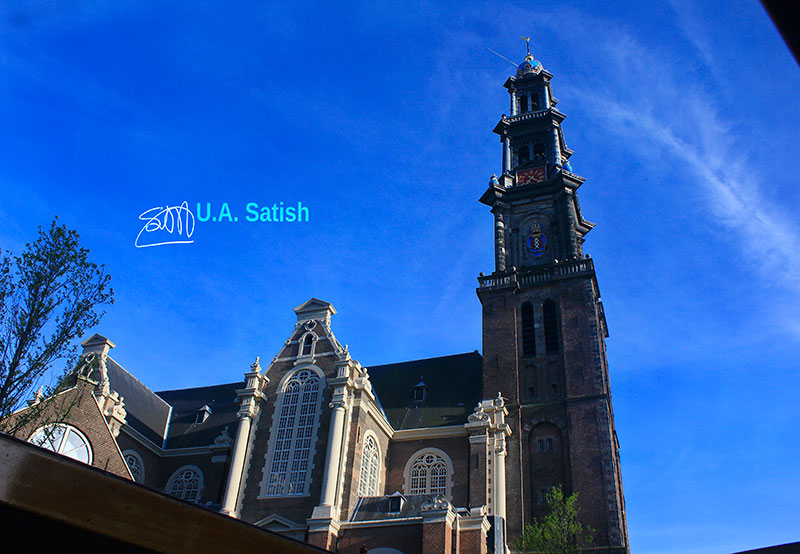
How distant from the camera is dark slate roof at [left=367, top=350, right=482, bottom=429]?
36.5 metres

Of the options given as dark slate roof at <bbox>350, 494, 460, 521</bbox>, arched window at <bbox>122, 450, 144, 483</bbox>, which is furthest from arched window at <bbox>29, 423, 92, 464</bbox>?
dark slate roof at <bbox>350, 494, 460, 521</bbox>

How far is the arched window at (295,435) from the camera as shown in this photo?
3069 cm

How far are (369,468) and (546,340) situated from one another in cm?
1282

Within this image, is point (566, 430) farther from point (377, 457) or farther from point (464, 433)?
point (377, 457)

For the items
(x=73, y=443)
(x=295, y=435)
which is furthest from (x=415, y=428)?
(x=73, y=443)

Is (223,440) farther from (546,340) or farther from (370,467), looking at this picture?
(546,340)

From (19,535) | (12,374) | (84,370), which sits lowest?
(19,535)

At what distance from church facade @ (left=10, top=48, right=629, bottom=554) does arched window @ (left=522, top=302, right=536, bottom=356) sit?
0.41 ft

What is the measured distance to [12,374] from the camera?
18.0m

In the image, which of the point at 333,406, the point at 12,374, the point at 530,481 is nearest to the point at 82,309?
Result: the point at 12,374

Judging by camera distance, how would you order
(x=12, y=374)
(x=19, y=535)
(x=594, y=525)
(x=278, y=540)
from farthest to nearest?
(x=594, y=525), (x=12, y=374), (x=278, y=540), (x=19, y=535)

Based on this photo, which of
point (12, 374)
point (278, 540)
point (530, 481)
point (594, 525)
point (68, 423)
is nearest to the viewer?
point (278, 540)

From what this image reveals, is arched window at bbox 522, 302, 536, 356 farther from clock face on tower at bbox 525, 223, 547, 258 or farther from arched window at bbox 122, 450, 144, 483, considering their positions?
arched window at bbox 122, 450, 144, 483

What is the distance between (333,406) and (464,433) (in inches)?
290
